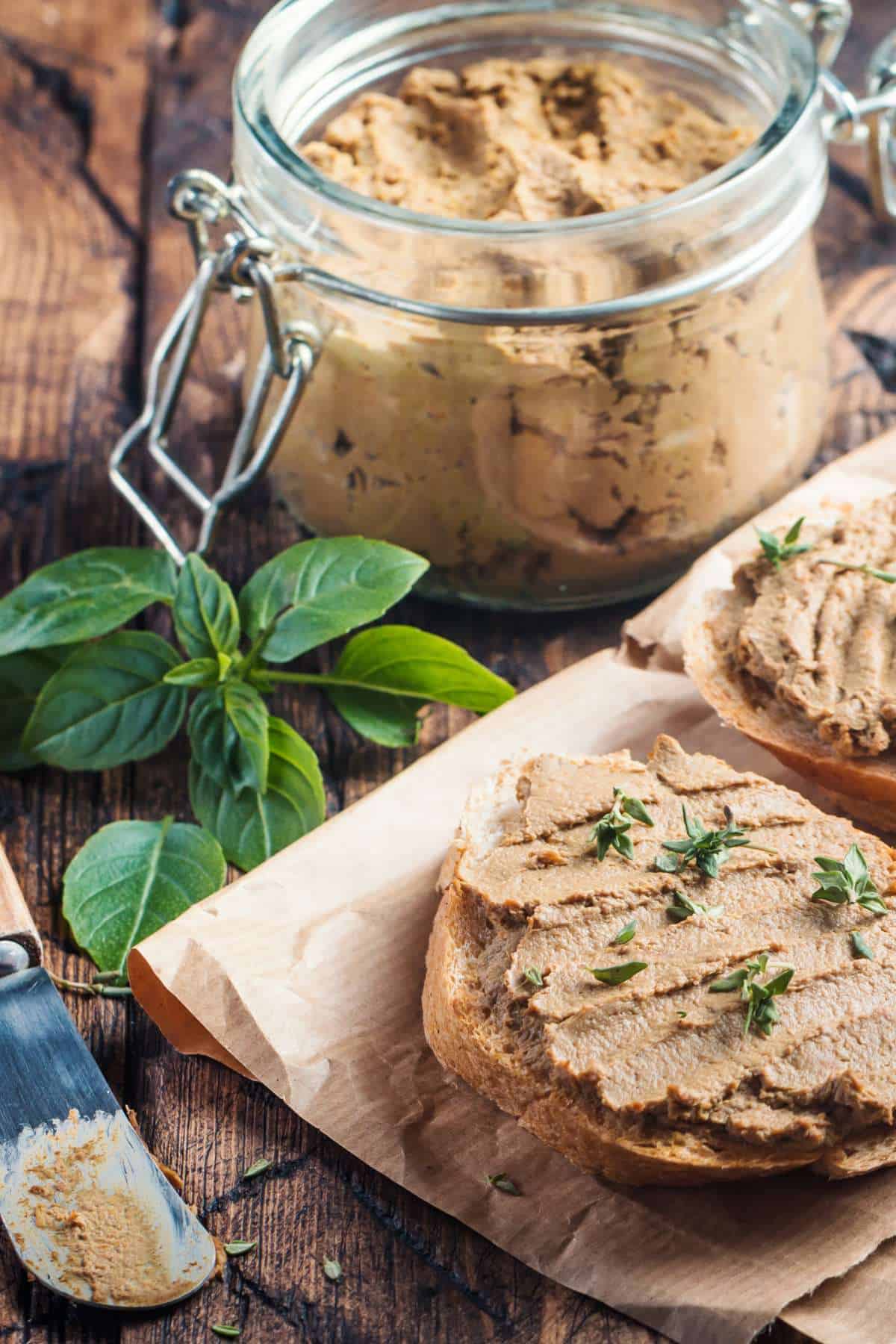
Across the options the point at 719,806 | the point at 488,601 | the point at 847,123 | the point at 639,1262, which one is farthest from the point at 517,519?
the point at 639,1262

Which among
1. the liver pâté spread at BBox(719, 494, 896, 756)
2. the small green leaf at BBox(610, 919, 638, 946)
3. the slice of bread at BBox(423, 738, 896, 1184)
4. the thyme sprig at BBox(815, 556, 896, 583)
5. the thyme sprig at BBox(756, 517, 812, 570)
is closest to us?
the slice of bread at BBox(423, 738, 896, 1184)

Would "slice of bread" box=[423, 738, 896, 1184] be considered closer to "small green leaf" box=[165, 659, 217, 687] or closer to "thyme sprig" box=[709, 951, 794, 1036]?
"thyme sprig" box=[709, 951, 794, 1036]

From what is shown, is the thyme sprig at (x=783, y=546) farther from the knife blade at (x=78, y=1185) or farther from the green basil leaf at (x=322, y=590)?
the knife blade at (x=78, y=1185)

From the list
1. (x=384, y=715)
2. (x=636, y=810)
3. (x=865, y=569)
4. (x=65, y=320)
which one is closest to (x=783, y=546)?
(x=865, y=569)

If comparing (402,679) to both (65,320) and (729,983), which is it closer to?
(729,983)

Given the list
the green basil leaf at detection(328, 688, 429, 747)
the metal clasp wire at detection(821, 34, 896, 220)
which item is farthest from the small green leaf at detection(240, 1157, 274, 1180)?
the metal clasp wire at detection(821, 34, 896, 220)

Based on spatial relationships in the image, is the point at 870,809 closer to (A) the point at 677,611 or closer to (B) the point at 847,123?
(A) the point at 677,611

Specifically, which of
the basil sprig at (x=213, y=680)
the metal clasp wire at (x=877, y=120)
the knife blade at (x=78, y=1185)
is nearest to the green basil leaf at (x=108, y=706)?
the basil sprig at (x=213, y=680)
